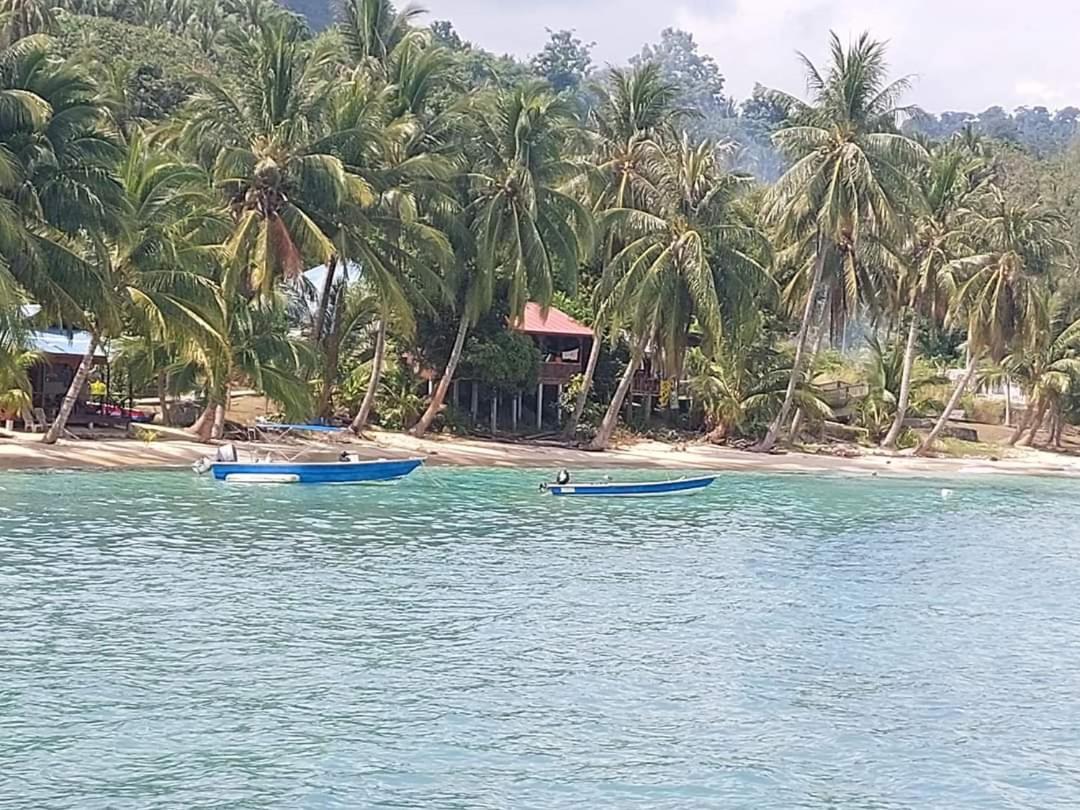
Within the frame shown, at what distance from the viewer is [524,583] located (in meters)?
18.6

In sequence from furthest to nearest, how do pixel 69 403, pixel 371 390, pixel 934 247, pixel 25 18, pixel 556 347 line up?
pixel 556 347, pixel 25 18, pixel 934 247, pixel 371 390, pixel 69 403

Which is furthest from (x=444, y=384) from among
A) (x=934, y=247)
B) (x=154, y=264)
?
(x=934, y=247)

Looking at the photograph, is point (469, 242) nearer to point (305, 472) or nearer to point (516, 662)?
point (305, 472)

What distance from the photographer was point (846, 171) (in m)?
38.5

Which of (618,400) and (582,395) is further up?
(582,395)

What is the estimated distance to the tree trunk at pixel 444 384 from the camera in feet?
125

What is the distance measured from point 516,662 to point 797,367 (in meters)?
29.0

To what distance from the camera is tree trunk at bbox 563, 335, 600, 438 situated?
41125 mm

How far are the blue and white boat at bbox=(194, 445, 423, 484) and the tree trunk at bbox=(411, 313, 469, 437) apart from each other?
25.7ft

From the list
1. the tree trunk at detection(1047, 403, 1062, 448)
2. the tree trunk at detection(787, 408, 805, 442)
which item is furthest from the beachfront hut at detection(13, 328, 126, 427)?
the tree trunk at detection(1047, 403, 1062, 448)

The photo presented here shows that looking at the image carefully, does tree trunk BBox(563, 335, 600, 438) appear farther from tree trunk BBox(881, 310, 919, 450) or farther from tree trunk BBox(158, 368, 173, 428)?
tree trunk BBox(158, 368, 173, 428)

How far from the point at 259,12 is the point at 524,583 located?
2535 inches

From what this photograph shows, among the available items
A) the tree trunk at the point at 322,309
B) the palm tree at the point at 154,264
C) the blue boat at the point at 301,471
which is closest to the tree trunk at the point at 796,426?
the tree trunk at the point at 322,309

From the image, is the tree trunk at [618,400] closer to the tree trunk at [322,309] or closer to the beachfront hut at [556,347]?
the beachfront hut at [556,347]
